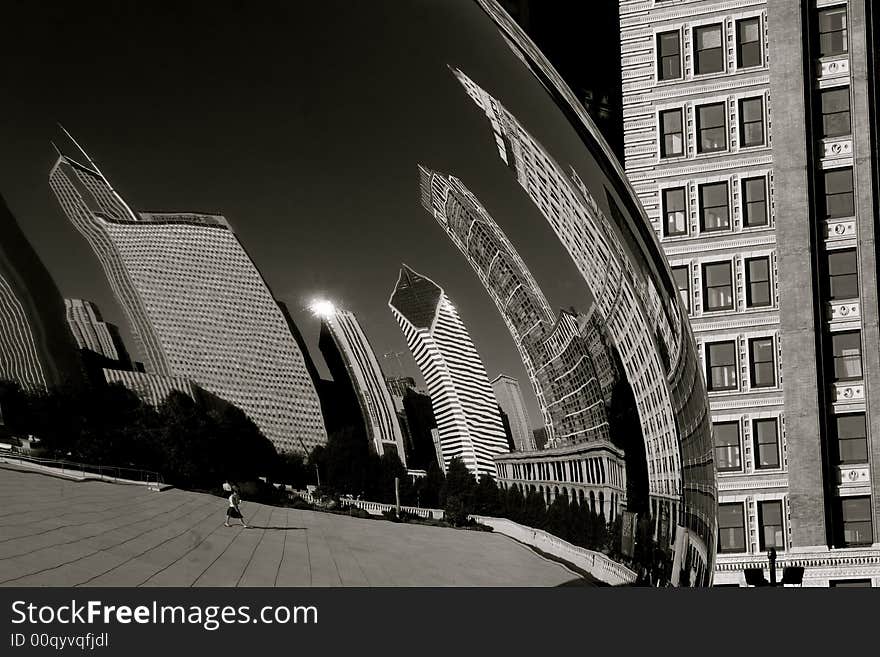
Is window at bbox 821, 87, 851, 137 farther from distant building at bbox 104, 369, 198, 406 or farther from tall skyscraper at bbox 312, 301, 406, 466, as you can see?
distant building at bbox 104, 369, 198, 406

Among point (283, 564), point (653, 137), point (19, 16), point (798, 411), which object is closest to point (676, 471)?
point (283, 564)

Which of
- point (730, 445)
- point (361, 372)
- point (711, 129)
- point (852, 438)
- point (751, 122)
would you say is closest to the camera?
point (361, 372)

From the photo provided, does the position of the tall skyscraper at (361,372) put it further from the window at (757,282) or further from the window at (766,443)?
the window at (757,282)

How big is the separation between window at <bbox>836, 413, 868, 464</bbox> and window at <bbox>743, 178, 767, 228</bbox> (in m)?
6.09

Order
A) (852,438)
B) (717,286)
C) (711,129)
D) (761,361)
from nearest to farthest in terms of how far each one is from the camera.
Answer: (852,438), (761,361), (717,286), (711,129)

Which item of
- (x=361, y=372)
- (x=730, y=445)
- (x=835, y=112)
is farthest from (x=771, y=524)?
(x=361, y=372)

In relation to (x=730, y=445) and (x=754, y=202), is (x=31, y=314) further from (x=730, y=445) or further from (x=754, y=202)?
(x=754, y=202)

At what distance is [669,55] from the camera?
34531 millimetres

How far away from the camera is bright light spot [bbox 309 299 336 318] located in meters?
1.05

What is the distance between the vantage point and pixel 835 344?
32.0 m

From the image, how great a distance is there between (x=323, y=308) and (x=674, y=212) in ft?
112

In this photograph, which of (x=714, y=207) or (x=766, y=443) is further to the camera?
(x=714, y=207)
